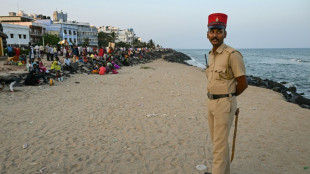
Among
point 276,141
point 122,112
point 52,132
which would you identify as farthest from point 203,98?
point 52,132

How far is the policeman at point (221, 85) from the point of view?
2494 millimetres

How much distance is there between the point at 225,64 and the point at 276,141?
338 cm

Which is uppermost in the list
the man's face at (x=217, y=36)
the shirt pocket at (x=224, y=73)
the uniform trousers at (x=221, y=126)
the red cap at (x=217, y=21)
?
the red cap at (x=217, y=21)

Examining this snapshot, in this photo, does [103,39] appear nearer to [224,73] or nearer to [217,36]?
[217,36]

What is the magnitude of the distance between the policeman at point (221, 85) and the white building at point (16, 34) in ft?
133

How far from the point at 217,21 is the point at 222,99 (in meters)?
0.89

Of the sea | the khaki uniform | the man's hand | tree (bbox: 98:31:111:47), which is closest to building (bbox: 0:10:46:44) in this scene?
tree (bbox: 98:31:111:47)

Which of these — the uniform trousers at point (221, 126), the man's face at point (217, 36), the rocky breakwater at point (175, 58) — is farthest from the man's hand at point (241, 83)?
the rocky breakwater at point (175, 58)

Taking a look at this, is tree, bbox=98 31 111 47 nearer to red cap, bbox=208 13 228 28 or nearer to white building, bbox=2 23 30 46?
white building, bbox=2 23 30 46

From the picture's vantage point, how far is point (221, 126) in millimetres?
2598

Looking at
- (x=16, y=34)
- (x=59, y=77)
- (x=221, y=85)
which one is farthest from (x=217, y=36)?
(x=16, y=34)

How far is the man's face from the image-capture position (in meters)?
2.56

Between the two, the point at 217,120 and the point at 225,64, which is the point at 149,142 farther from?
the point at 225,64

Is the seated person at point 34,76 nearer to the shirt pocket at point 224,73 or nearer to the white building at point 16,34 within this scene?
the shirt pocket at point 224,73
